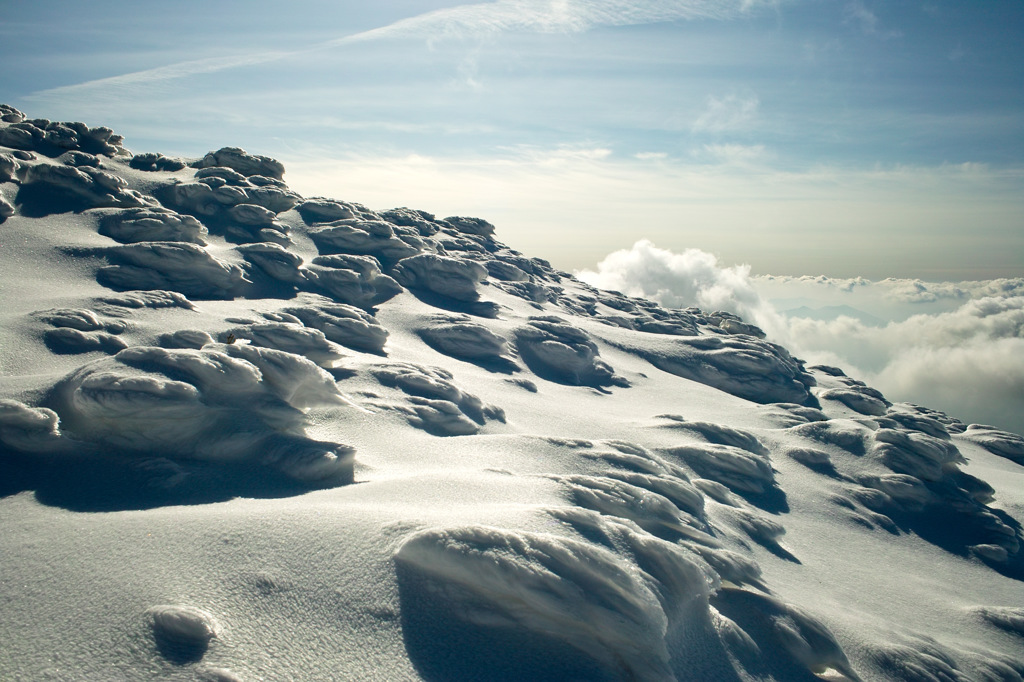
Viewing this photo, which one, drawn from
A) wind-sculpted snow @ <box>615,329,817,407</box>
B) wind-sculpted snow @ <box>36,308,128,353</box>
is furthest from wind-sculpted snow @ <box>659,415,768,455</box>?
wind-sculpted snow @ <box>36,308,128,353</box>

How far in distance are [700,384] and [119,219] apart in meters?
43.0

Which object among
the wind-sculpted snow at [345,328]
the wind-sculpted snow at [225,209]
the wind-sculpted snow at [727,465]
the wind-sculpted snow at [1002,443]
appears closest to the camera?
the wind-sculpted snow at [727,465]

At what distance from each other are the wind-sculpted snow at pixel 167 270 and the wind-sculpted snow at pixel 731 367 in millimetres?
32524

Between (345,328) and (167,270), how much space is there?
10.4 m

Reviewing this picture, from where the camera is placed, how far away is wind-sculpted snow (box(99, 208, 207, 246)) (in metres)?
33.0

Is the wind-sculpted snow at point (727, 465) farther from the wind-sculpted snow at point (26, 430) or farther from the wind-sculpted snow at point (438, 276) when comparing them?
the wind-sculpted snow at point (438, 276)

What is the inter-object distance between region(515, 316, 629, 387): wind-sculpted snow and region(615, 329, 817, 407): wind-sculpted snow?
896 centimetres

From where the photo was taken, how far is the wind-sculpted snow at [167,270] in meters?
28.7

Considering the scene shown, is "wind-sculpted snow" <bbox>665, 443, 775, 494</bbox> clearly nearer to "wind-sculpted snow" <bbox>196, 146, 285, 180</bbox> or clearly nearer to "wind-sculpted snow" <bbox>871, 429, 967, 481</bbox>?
"wind-sculpted snow" <bbox>871, 429, 967, 481</bbox>

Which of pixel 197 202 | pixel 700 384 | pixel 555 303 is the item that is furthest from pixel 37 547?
pixel 555 303

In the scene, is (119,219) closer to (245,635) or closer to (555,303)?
(245,635)

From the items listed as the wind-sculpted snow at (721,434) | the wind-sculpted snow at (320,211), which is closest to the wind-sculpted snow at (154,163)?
the wind-sculpted snow at (320,211)

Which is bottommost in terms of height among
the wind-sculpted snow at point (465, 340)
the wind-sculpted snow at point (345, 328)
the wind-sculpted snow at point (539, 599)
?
the wind-sculpted snow at point (465, 340)

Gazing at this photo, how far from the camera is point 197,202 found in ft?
139
